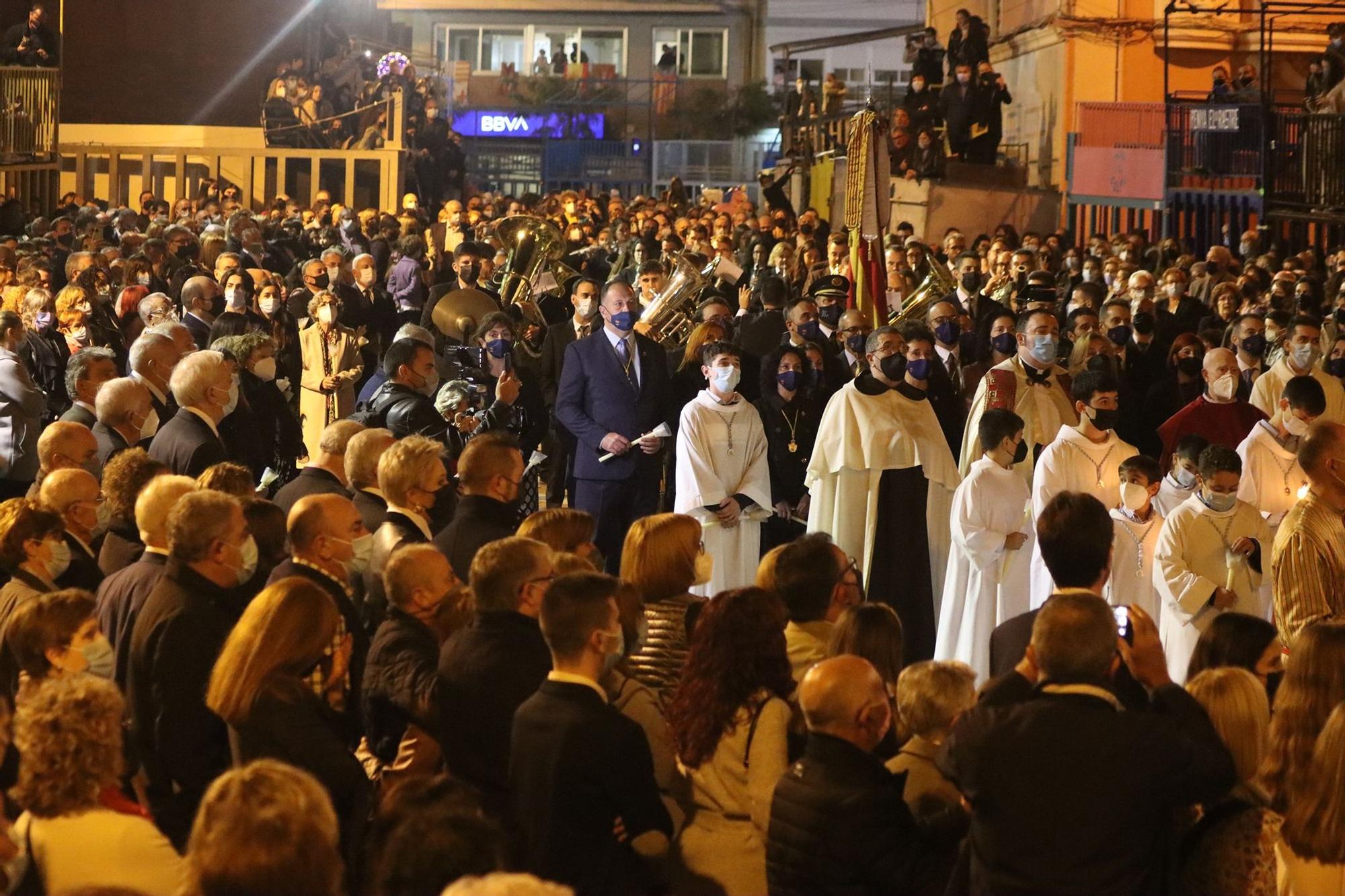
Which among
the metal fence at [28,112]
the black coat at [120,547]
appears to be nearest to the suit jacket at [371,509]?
the black coat at [120,547]

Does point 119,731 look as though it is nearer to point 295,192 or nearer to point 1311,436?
point 1311,436

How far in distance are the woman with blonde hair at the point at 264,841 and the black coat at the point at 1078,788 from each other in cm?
163

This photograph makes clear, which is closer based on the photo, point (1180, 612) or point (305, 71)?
point (1180, 612)

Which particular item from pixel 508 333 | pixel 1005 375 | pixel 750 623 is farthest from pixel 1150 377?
pixel 750 623

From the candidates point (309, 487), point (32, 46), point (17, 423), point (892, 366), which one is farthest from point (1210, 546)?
point (32, 46)

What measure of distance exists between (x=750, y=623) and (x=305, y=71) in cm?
3413

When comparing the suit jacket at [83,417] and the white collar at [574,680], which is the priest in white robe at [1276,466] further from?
the suit jacket at [83,417]

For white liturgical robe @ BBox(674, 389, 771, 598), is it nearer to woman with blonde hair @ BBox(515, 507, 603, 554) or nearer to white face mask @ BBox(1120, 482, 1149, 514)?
white face mask @ BBox(1120, 482, 1149, 514)

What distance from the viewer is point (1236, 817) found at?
4453 mm

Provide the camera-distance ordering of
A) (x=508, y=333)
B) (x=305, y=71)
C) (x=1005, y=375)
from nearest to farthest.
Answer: (x=1005, y=375) < (x=508, y=333) < (x=305, y=71)

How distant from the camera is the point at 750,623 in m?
5.00

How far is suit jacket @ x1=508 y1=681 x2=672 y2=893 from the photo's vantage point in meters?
4.57

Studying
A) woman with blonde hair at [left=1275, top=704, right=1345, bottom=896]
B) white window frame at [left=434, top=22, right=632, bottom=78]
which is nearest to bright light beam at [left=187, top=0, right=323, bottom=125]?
white window frame at [left=434, top=22, right=632, bottom=78]

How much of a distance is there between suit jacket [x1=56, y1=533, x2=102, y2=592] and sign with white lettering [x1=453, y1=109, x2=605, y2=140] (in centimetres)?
4608
